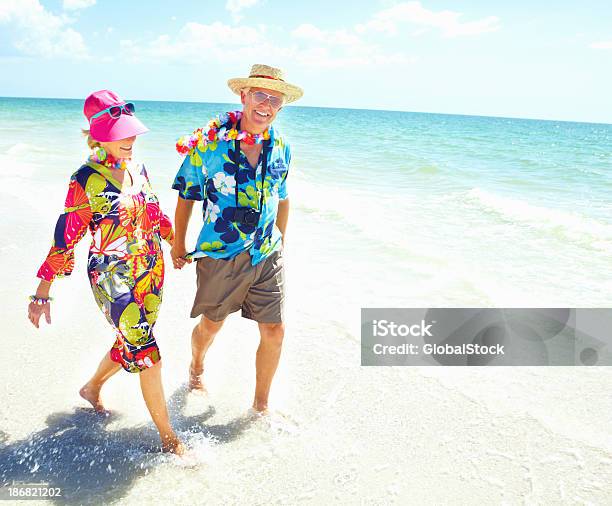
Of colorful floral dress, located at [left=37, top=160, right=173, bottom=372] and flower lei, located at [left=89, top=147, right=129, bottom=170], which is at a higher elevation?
flower lei, located at [left=89, top=147, right=129, bottom=170]

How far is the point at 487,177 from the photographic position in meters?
16.0

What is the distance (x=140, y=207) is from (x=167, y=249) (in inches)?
190

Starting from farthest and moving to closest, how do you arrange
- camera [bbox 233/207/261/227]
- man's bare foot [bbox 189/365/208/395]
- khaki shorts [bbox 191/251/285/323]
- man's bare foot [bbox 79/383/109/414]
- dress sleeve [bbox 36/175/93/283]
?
man's bare foot [bbox 189/365/208/395]
man's bare foot [bbox 79/383/109/414]
khaki shorts [bbox 191/251/285/323]
camera [bbox 233/207/261/227]
dress sleeve [bbox 36/175/93/283]

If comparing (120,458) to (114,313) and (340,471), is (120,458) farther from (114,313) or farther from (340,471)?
(340,471)

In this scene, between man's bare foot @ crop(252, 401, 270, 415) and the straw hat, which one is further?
man's bare foot @ crop(252, 401, 270, 415)

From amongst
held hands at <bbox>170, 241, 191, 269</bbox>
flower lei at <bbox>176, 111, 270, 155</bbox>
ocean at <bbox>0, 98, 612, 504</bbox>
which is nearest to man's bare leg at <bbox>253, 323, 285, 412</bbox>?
ocean at <bbox>0, 98, 612, 504</bbox>

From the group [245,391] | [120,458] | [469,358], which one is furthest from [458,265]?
[120,458]

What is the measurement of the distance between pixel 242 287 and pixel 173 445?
950 mm

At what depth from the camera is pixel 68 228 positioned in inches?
96.6

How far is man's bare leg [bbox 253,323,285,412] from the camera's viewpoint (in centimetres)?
323

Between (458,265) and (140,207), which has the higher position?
(140,207)

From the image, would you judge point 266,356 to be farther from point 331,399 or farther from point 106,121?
point 106,121

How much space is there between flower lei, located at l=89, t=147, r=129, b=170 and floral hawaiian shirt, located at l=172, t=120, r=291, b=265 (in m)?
0.41

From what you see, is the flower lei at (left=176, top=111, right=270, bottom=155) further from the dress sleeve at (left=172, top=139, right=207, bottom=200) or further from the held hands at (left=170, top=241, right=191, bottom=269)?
the held hands at (left=170, top=241, right=191, bottom=269)
